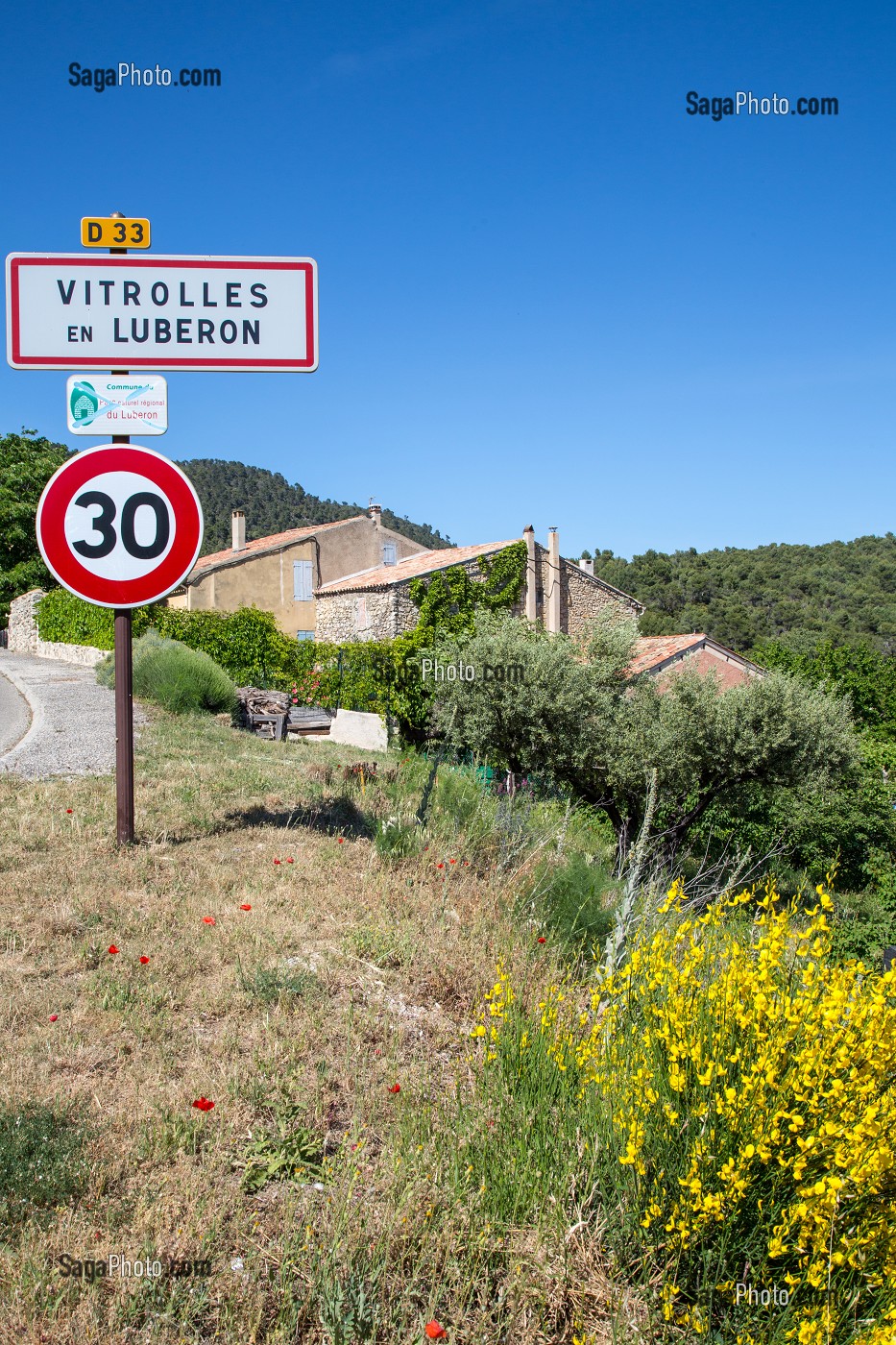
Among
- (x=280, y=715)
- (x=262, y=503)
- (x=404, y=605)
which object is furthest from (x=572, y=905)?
(x=262, y=503)

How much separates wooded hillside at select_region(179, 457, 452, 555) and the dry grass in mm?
54555

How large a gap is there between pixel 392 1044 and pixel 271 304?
3.73 meters

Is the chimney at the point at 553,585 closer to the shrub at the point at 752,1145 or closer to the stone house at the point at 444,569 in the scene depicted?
the stone house at the point at 444,569

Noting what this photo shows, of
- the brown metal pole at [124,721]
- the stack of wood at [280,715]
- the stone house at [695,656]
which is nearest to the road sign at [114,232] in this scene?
the brown metal pole at [124,721]

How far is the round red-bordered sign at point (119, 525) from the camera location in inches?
Answer: 172

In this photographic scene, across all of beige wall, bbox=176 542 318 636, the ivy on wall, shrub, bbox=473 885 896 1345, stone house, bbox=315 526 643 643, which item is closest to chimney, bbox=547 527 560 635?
stone house, bbox=315 526 643 643

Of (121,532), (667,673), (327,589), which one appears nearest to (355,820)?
(121,532)

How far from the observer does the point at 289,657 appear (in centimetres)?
2141

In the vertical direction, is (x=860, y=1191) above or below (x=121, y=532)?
below

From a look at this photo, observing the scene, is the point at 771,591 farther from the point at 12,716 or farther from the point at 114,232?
the point at 114,232

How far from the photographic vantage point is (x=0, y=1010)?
2619 mm

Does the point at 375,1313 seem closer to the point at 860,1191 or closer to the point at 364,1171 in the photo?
the point at 364,1171

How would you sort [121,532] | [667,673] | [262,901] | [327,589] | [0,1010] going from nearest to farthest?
[0,1010] → [262,901] → [121,532] → [667,673] → [327,589]

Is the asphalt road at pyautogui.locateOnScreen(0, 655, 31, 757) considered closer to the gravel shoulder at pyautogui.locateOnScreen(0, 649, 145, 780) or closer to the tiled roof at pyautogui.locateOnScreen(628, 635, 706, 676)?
the gravel shoulder at pyautogui.locateOnScreen(0, 649, 145, 780)
